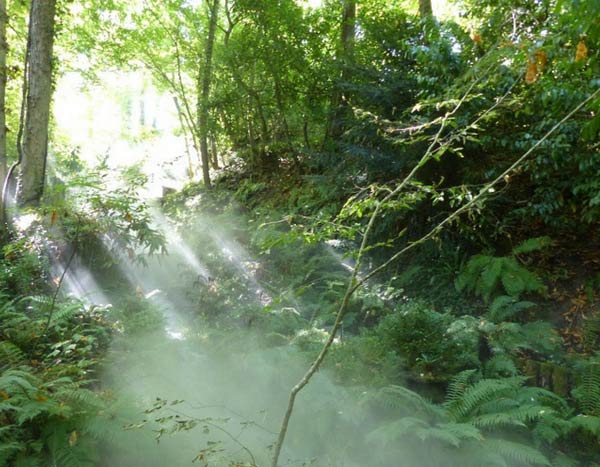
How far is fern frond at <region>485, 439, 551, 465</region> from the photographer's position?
2440 mm

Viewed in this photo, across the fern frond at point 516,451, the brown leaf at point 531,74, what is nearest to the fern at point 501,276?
the fern frond at point 516,451

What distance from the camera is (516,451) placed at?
97.9 inches

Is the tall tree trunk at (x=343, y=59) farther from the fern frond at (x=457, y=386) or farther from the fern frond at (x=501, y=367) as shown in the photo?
the fern frond at (x=457, y=386)

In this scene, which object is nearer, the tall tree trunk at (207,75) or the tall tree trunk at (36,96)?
the tall tree trunk at (36,96)

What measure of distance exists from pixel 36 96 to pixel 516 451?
6807 millimetres

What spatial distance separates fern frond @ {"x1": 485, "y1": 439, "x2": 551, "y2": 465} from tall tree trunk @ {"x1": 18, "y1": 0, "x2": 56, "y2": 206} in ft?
20.2

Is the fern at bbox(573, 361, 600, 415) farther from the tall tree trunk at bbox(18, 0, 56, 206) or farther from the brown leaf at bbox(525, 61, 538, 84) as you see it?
the tall tree trunk at bbox(18, 0, 56, 206)

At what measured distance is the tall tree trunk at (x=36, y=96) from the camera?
580cm

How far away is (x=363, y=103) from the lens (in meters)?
6.20

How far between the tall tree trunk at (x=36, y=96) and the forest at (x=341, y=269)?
0.03 metres

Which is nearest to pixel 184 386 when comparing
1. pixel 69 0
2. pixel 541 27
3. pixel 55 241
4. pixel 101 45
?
pixel 55 241

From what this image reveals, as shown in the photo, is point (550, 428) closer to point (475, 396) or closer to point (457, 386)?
point (475, 396)

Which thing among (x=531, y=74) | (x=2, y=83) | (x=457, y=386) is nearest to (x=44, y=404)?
(x=457, y=386)

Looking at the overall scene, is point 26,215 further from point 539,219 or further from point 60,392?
point 539,219
